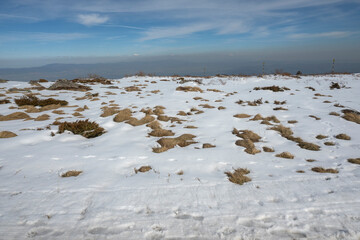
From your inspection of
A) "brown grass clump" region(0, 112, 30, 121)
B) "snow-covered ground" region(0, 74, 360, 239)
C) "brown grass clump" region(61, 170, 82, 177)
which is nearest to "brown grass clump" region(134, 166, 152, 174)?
"snow-covered ground" region(0, 74, 360, 239)

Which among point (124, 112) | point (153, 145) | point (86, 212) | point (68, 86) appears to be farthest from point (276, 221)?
point (68, 86)

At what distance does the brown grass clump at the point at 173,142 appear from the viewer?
459 centimetres

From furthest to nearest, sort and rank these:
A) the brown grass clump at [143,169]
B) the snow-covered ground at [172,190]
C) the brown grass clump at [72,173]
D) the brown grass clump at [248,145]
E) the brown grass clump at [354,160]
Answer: the brown grass clump at [248,145], the brown grass clump at [354,160], the brown grass clump at [143,169], the brown grass clump at [72,173], the snow-covered ground at [172,190]

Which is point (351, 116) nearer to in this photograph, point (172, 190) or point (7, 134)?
point (172, 190)

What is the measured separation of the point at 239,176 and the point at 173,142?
2.11 m

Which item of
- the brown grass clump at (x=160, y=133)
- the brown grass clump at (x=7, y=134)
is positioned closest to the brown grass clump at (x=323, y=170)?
the brown grass clump at (x=160, y=133)

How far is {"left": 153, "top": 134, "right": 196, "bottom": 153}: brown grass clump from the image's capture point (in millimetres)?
4588

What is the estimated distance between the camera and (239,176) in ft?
11.0

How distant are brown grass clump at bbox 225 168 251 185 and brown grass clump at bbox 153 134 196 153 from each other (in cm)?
168

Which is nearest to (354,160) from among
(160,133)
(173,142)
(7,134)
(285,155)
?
(285,155)

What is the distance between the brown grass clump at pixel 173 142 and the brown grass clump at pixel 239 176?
5.52 feet

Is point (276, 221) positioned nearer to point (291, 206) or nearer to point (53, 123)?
point (291, 206)

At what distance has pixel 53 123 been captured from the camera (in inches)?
254

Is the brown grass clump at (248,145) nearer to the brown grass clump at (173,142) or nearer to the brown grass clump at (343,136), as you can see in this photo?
the brown grass clump at (173,142)
